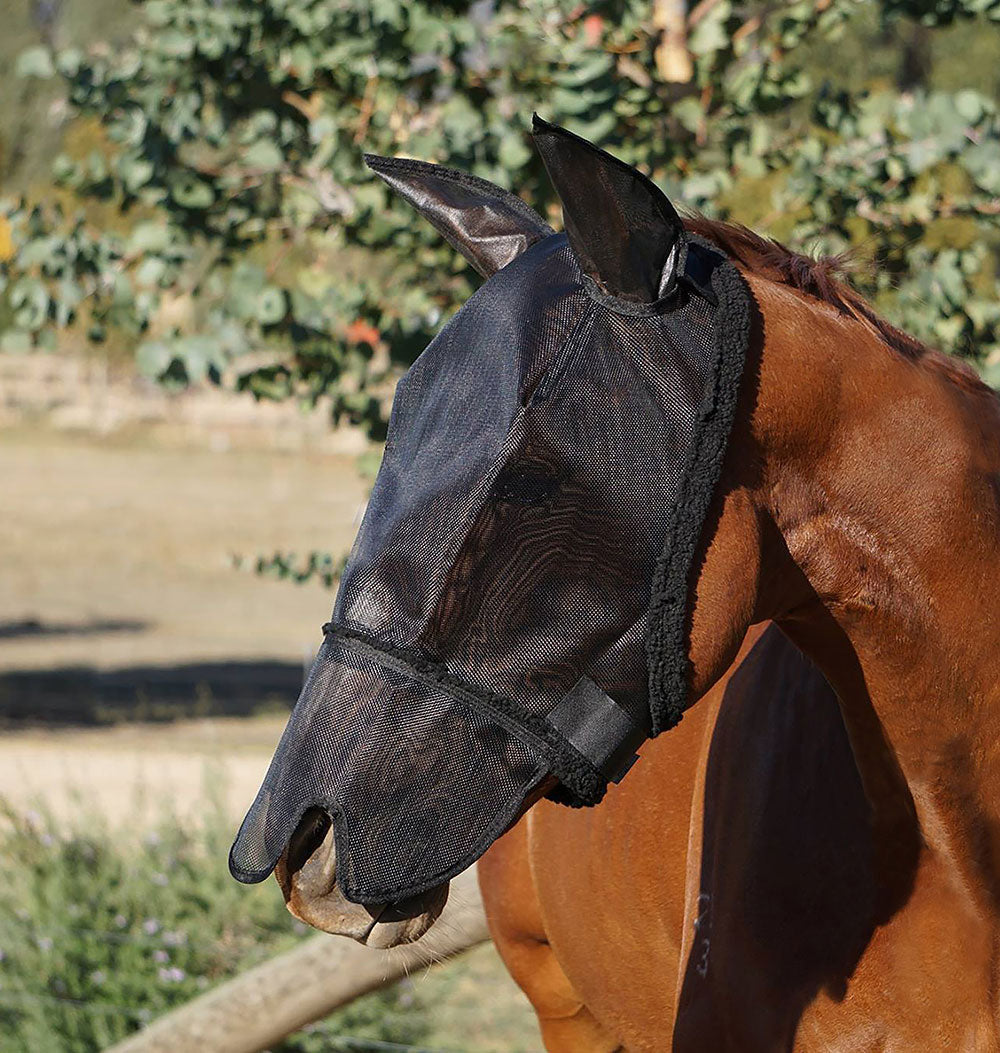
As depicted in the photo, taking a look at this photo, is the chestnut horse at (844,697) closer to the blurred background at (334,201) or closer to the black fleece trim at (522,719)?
the black fleece trim at (522,719)

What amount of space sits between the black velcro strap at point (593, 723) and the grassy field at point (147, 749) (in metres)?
2.85

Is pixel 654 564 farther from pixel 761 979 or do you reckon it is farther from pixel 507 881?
pixel 507 881

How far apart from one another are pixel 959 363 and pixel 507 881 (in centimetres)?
168

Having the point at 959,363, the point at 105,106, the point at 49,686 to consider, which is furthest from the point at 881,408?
the point at 49,686

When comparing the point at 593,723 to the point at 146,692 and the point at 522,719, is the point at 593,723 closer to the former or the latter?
the point at 522,719

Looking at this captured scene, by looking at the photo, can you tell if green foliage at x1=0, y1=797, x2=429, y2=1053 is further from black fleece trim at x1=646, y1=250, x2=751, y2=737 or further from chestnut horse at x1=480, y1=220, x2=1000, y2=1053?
black fleece trim at x1=646, y1=250, x2=751, y2=737

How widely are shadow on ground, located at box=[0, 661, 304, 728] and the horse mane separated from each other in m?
8.51

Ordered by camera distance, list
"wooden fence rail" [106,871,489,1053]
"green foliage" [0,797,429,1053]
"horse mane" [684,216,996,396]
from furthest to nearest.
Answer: "green foliage" [0,797,429,1053]
"wooden fence rail" [106,871,489,1053]
"horse mane" [684,216,996,396]

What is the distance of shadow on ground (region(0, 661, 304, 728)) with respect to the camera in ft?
33.0

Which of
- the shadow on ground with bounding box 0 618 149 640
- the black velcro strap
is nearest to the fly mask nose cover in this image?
the black velcro strap

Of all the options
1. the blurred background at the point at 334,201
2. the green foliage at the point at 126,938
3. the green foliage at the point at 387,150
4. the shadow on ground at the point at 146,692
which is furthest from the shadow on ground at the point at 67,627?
the green foliage at the point at 387,150

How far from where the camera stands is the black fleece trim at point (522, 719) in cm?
152

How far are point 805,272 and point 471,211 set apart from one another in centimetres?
41

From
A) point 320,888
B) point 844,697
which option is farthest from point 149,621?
point 320,888
